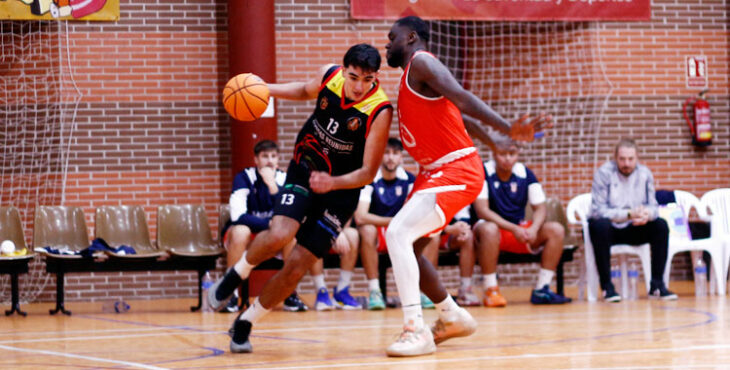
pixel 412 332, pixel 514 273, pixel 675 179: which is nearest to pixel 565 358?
pixel 412 332

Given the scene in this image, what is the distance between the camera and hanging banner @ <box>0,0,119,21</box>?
34.0 feet

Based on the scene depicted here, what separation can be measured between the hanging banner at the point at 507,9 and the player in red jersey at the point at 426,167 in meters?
5.57

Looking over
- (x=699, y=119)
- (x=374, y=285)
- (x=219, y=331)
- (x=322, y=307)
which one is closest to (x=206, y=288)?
(x=322, y=307)

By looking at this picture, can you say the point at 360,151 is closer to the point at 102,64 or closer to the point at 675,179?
the point at 102,64

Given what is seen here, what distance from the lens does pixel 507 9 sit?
441 inches

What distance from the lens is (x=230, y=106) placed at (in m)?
5.47

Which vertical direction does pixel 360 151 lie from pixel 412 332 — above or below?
above

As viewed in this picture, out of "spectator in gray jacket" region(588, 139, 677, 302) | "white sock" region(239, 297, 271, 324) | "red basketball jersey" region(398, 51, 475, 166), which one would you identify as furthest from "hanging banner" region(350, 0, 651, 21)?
"white sock" region(239, 297, 271, 324)

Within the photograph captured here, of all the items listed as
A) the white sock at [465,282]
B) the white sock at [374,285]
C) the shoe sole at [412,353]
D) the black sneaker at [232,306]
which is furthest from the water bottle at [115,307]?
the shoe sole at [412,353]

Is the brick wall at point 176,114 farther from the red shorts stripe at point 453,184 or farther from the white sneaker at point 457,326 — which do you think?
the white sneaker at point 457,326

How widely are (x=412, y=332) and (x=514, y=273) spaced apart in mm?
6406

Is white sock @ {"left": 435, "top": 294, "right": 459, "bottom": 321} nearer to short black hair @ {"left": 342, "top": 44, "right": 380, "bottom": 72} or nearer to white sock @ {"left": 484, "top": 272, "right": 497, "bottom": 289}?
short black hair @ {"left": 342, "top": 44, "right": 380, "bottom": 72}

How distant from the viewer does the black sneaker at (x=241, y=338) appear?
215 inches

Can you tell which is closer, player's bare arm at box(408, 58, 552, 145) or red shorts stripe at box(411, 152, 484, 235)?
player's bare arm at box(408, 58, 552, 145)
